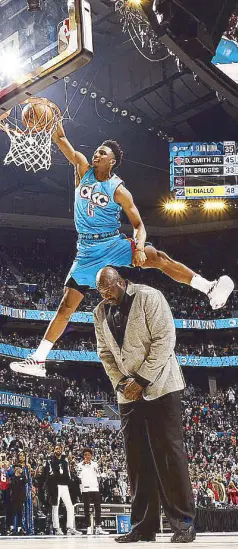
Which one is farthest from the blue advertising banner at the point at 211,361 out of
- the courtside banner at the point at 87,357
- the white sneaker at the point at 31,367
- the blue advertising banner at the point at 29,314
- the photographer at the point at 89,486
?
the white sneaker at the point at 31,367

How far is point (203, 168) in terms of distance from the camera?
17.7m

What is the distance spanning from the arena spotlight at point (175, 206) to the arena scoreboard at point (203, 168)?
3.67m

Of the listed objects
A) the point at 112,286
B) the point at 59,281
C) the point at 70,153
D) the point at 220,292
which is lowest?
the point at 112,286

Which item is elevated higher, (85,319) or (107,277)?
(85,319)

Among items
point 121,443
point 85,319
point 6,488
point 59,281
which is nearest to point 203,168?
point 85,319

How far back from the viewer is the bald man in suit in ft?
13.7

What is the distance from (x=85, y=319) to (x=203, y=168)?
6.20 m

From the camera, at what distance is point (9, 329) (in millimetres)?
24266

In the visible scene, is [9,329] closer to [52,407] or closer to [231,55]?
[52,407]

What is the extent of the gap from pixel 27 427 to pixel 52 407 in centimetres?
300

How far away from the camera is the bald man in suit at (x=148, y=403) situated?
4.17m

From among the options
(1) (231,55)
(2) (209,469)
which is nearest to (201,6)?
(1) (231,55)

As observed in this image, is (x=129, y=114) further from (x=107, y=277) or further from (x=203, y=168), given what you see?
(x=107, y=277)

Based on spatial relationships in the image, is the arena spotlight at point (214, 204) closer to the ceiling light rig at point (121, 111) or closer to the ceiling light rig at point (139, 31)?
the ceiling light rig at point (121, 111)
